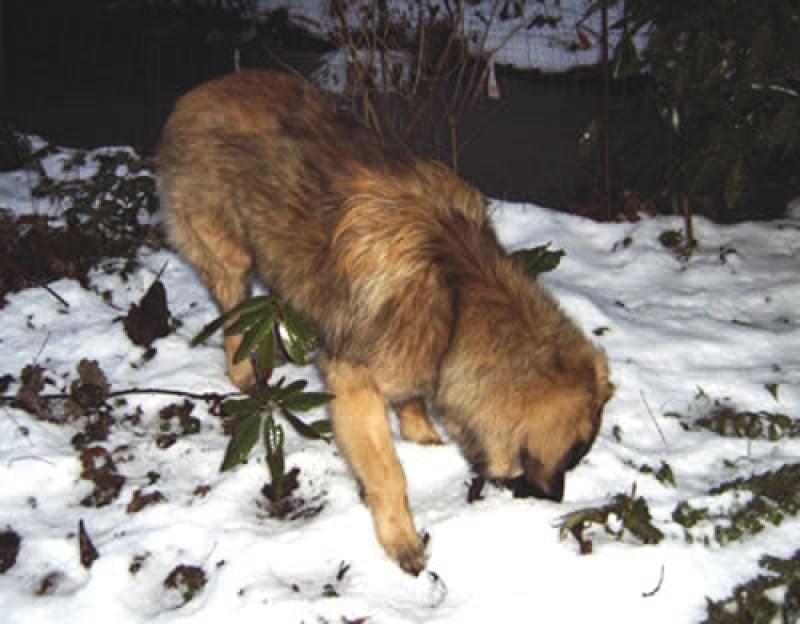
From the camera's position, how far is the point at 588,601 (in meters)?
2.37

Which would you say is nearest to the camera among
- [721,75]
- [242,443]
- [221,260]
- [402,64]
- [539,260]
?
[242,443]

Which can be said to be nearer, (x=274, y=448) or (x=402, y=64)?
(x=274, y=448)

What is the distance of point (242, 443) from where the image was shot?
248cm

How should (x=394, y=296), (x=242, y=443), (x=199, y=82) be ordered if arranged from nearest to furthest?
(x=394, y=296), (x=242, y=443), (x=199, y=82)

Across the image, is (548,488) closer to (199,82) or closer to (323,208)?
(323,208)

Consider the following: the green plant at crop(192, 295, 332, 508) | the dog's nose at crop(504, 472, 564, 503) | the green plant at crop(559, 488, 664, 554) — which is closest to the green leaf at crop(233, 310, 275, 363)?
the green plant at crop(192, 295, 332, 508)

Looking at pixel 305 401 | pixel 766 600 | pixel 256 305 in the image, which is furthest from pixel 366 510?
pixel 766 600

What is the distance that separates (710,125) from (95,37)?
23.1ft

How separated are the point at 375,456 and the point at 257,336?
60cm

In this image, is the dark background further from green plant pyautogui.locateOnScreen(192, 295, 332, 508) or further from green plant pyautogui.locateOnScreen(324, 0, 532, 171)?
green plant pyautogui.locateOnScreen(192, 295, 332, 508)

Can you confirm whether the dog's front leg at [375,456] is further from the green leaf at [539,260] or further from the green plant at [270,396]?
the green leaf at [539,260]

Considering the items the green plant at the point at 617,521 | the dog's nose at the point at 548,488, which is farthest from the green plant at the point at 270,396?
the green plant at the point at 617,521

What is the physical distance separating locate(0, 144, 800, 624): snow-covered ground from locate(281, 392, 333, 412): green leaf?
489 millimetres

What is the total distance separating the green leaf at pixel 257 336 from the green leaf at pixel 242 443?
22 cm
